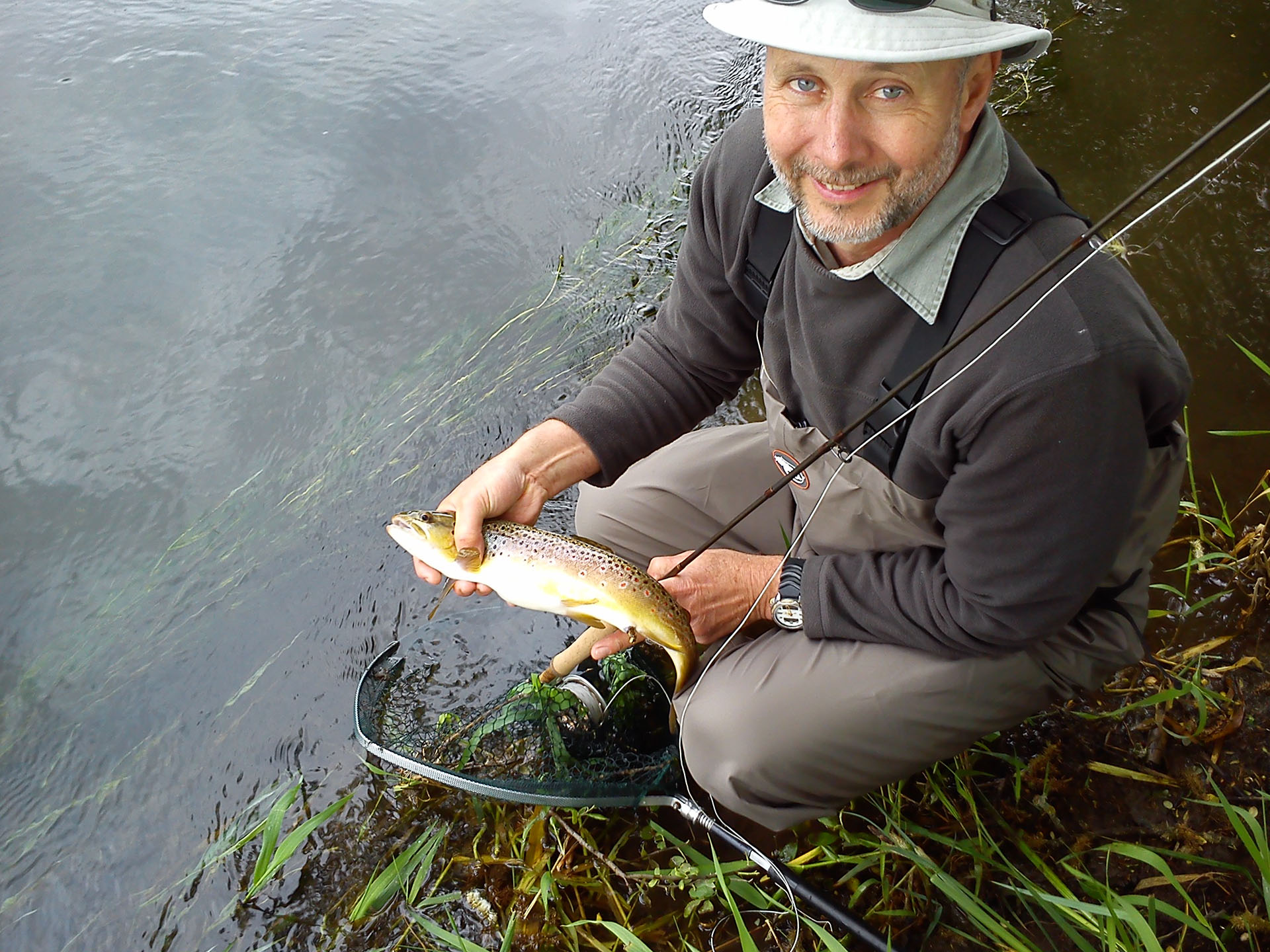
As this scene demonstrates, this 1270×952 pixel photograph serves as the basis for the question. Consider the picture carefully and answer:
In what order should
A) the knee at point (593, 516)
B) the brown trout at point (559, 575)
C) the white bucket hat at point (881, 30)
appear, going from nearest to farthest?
the white bucket hat at point (881, 30) → the brown trout at point (559, 575) → the knee at point (593, 516)

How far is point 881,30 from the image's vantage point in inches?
74.7

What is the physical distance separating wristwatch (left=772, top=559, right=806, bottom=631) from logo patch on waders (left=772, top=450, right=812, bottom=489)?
0.24 metres

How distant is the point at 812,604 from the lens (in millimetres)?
2545

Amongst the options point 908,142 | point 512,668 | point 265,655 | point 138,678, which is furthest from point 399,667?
point 908,142

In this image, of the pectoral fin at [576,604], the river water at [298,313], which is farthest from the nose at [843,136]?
the river water at [298,313]

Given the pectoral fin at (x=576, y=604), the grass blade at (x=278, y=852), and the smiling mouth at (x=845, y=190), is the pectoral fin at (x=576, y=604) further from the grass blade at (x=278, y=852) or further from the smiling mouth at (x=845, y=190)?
the smiling mouth at (x=845, y=190)

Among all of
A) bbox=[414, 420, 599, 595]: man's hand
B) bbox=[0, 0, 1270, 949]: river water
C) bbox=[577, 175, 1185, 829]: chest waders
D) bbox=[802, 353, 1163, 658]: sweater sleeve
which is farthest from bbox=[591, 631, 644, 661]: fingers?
bbox=[0, 0, 1270, 949]: river water

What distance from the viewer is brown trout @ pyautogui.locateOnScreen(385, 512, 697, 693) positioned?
2.48 metres

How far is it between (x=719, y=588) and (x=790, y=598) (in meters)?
0.21

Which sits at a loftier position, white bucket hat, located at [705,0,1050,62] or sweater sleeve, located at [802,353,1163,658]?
white bucket hat, located at [705,0,1050,62]

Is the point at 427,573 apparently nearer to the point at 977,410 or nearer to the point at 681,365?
the point at 681,365

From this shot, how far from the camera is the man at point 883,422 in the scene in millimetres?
1966

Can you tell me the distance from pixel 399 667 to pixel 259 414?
5.00 feet

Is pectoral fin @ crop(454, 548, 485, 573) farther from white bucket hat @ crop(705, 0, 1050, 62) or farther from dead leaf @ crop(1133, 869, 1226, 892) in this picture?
dead leaf @ crop(1133, 869, 1226, 892)
